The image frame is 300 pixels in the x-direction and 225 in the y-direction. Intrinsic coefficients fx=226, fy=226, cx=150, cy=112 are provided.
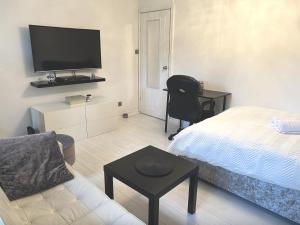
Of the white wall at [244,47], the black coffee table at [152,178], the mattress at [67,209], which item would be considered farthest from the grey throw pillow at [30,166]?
the white wall at [244,47]

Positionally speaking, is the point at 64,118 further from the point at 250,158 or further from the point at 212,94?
the point at 250,158

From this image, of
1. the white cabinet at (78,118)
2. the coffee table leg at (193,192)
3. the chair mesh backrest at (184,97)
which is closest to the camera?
the coffee table leg at (193,192)

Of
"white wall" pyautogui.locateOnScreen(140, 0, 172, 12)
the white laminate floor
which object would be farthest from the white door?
the white laminate floor

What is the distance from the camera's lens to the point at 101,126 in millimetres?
3652

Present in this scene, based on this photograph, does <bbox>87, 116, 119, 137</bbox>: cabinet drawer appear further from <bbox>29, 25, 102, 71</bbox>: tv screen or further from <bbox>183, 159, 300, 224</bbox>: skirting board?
<bbox>183, 159, 300, 224</bbox>: skirting board

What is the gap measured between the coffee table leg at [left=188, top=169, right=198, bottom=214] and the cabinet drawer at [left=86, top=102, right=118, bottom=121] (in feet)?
6.93

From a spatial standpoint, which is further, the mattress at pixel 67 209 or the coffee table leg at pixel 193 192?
the coffee table leg at pixel 193 192

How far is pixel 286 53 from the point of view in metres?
2.82

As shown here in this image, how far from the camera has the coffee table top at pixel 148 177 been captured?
1.50m

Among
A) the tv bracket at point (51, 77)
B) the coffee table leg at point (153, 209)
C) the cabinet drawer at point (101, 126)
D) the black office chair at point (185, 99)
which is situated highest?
the tv bracket at point (51, 77)

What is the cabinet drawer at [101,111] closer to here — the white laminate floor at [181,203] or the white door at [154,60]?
the white laminate floor at [181,203]

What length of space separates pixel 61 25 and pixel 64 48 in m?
0.37

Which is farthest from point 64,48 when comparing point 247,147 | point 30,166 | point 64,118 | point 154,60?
point 247,147

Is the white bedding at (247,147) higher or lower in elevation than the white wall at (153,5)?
lower
